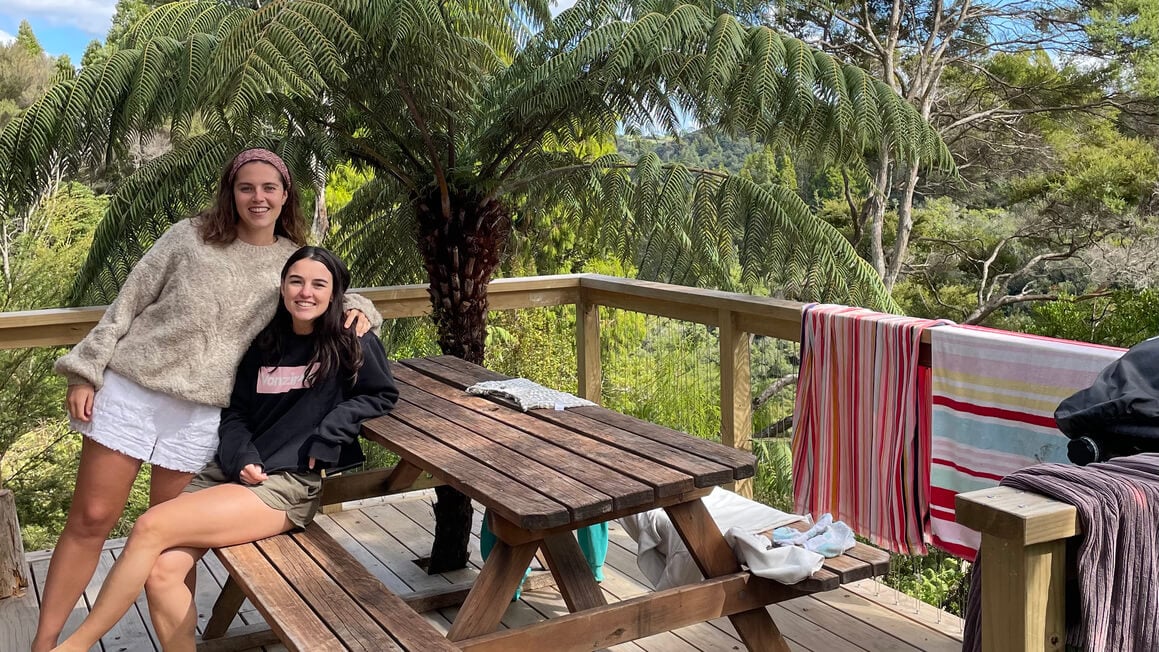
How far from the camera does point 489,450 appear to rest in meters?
2.58

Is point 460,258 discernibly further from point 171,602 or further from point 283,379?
point 171,602

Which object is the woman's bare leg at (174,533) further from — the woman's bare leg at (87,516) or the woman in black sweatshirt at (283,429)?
the woman's bare leg at (87,516)

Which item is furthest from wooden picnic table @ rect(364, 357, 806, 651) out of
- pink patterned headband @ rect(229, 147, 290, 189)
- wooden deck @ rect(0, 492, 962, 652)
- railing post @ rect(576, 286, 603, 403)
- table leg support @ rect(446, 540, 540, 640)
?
railing post @ rect(576, 286, 603, 403)

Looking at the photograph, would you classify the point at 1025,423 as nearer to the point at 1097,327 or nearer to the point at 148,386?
the point at 148,386

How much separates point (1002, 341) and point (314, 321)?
1.74 meters

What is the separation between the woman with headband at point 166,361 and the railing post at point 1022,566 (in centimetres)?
178

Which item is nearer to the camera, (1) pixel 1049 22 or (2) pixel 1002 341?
(2) pixel 1002 341

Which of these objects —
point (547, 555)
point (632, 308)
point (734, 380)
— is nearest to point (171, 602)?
point (547, 555)

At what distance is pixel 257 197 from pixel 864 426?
1836 mm

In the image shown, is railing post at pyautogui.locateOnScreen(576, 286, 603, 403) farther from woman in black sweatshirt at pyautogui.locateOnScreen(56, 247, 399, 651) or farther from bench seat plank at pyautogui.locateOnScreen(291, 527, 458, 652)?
bench seat plank at pyautogui.locateOnScreen(291, 527, 458, 652)

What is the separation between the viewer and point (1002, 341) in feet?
8.61

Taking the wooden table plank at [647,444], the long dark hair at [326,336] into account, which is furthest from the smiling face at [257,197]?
the wooden table plank at [647,444]

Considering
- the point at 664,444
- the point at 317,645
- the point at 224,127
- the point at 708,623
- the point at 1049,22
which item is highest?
the point at 1049,22

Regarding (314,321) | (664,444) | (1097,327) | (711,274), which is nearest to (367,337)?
(314,321)
